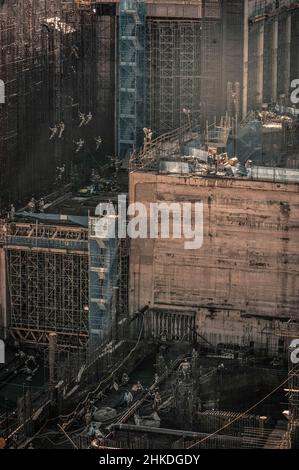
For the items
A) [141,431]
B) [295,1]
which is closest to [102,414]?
[141,431]

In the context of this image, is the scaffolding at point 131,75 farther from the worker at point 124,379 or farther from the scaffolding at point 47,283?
the worker at point 124,379

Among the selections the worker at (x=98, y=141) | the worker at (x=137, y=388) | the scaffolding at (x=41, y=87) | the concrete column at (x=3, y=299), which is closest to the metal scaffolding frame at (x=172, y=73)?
the worker at (x=98, y=141)

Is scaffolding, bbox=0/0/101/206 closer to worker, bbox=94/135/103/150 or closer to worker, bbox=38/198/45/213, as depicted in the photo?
worker, bbox=94/135/103/150

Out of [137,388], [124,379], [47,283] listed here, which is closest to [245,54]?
[47,283]

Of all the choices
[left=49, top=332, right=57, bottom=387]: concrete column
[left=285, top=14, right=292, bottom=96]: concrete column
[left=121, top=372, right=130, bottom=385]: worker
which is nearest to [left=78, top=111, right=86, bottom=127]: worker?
[left=285, top=14, right=292, bottom=96]: concrete column

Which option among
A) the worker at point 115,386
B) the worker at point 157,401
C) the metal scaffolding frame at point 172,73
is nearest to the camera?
the worker at point 157,401
